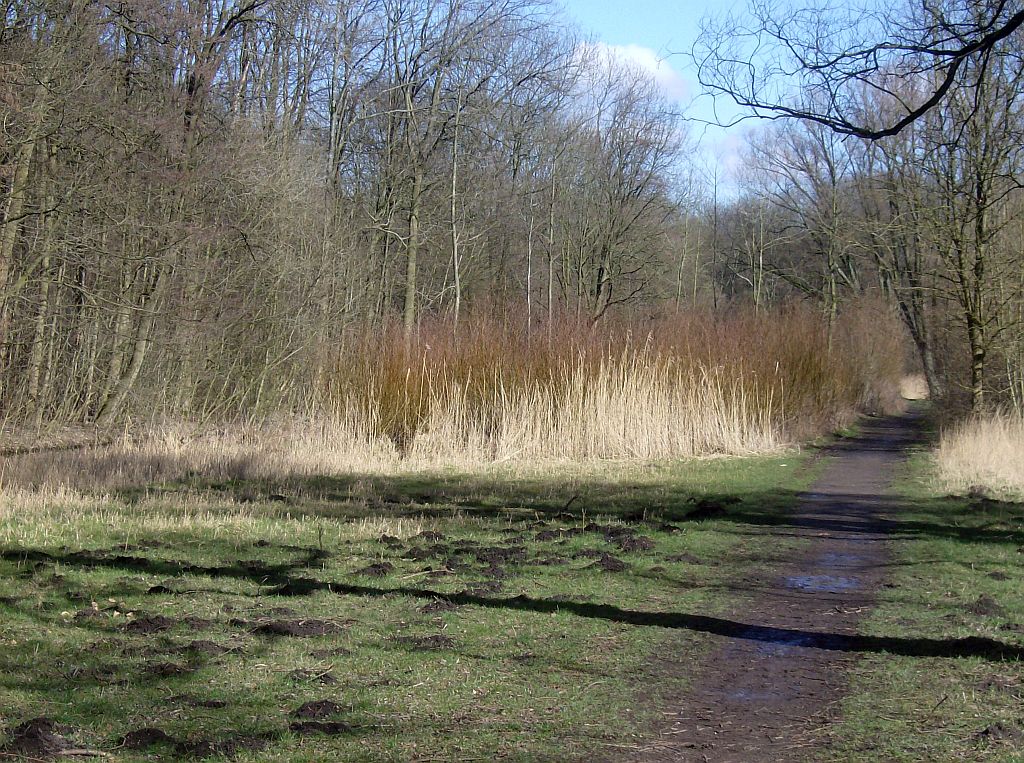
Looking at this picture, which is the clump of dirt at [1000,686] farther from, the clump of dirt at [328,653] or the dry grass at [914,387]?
the dry grass at [914,387]

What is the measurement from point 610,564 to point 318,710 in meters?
3.72

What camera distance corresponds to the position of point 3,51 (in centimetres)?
1435

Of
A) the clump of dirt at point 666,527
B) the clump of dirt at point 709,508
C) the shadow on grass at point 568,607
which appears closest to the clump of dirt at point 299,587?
the shadow on grass at point 568,607

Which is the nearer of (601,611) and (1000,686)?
(1000,686)

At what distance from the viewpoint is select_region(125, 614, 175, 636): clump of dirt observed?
547 cm

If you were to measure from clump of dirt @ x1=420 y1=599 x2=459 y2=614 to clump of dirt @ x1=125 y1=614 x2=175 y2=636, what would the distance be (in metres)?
1.50

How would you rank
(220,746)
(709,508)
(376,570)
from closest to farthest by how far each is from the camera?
(220,746), (376,570), (709,508)

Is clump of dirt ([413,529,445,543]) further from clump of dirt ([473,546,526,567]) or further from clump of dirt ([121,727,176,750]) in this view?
clump of dirt ([121,727,176,750])

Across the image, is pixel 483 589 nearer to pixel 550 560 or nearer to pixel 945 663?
pixel 550 560

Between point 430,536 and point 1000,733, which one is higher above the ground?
point 430,536

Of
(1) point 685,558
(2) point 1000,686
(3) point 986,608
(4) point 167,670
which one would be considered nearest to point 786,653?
(2) point 1000,686

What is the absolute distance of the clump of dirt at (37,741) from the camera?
3723mm

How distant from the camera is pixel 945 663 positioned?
209 inches

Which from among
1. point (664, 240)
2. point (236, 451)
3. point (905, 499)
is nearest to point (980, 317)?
point (905, 499)
